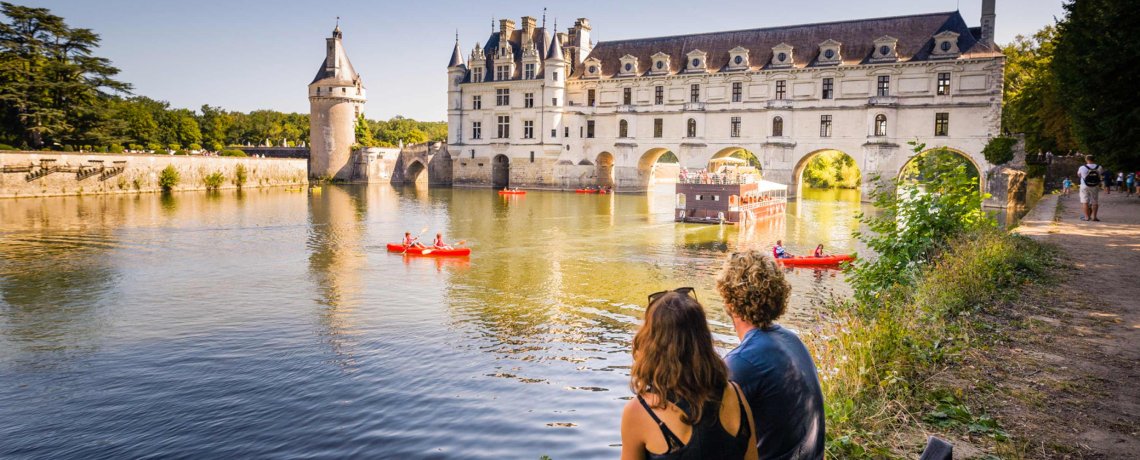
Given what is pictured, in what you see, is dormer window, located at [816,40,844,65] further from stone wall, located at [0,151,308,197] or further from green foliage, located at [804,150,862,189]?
stone wall, located at [0,151,308,197]

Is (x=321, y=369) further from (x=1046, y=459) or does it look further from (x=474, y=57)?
(x=474, y=57)

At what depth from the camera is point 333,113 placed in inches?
2457

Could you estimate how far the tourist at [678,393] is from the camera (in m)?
2.98

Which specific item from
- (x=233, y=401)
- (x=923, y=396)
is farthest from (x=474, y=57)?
(x=923, y=396)

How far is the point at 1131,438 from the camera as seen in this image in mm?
4762

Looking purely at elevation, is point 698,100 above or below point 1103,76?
above

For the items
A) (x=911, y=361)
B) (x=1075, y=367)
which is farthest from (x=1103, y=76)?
(x=911, y=361)

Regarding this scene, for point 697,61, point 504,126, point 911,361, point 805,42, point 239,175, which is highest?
point 805,42

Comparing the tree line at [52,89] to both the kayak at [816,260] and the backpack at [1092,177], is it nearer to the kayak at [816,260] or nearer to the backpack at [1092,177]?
the kayak at [816,260]

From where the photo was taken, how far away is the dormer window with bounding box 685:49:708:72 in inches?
1902

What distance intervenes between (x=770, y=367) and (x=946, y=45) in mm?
43608

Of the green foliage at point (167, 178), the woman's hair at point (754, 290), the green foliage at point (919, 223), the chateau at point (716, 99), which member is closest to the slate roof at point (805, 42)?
the chateau at point (716, 99)

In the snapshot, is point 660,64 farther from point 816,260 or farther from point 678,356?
point 678,356

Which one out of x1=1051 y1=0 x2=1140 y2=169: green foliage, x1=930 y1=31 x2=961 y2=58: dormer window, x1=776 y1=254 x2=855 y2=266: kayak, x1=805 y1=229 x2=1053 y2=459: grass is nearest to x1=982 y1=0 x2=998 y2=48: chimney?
x1=930 y1=31 x2=961 y2=58: dormer window
